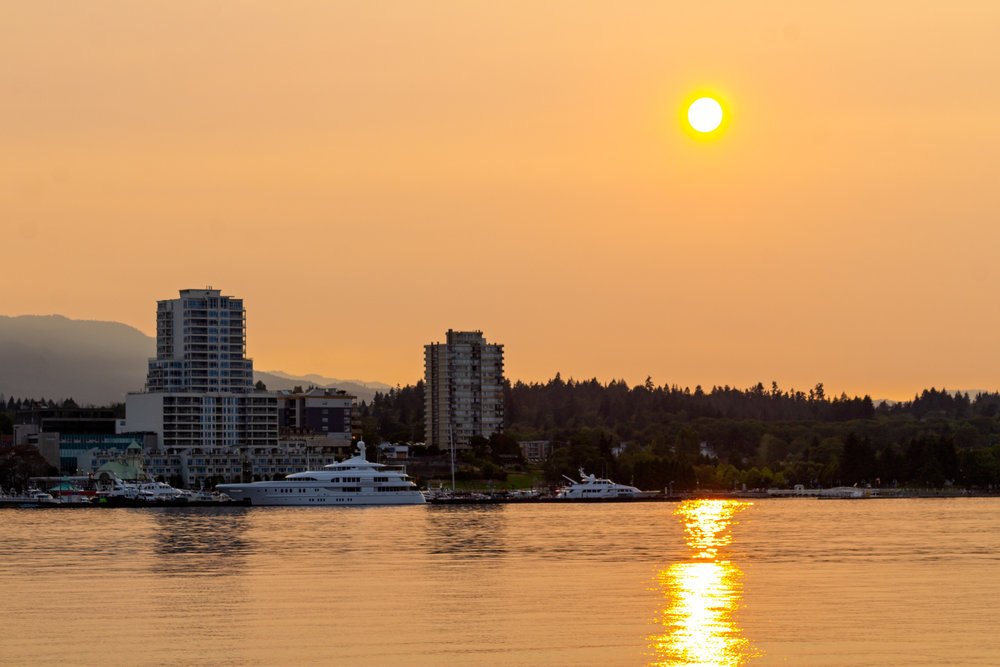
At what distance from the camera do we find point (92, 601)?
71250 millimetres

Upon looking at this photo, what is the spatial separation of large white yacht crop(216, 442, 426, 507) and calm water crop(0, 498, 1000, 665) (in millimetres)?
59204

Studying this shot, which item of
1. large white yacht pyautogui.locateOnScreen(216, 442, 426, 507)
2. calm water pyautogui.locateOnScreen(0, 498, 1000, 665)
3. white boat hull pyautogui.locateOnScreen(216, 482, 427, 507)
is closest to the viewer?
calm water pyautogui.locateOnScreen(0, 498, 1000, 665)

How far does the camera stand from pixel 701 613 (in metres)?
65.6

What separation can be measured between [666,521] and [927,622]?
89.0 m

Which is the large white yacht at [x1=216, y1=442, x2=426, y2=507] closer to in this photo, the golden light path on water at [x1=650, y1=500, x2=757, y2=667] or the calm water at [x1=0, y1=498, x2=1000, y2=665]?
the calm water at [x1=0, y1=498, x2=1000, y2=665]

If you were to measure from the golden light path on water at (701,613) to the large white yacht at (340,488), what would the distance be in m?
87.7

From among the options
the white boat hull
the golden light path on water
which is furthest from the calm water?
the white boat hull

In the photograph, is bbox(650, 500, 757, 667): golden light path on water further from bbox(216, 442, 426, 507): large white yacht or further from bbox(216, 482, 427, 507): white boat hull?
bbox(216, 442, 426, 507): large white yacht

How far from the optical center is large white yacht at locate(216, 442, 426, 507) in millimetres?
190625

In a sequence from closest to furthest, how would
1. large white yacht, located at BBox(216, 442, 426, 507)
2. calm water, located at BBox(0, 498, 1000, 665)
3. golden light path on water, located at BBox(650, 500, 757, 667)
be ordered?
golden light path on water, located at BBox(650, 500, 757, 667) → calm water, located at BBox(0, 498, 1000, 665) → large white yacht, located at BBox(216, 442, 426, 507)

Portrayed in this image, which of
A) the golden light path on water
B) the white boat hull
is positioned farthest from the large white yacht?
the golden light path on water

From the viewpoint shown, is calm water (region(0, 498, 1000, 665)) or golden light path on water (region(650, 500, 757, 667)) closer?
golden light path on water (region(650, 500, 757, 667))

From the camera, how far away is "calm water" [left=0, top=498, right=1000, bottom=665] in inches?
2195

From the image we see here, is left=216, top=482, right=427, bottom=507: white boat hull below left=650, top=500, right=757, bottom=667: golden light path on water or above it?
above
